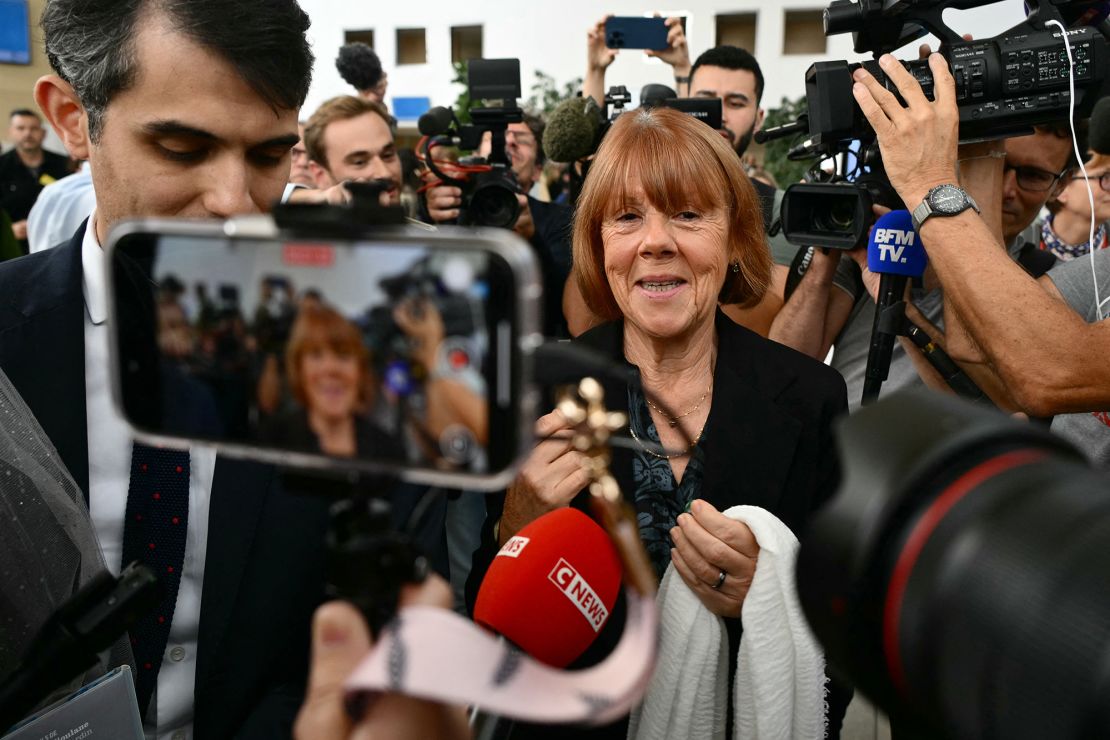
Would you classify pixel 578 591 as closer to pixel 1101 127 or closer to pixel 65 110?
pixel 65 110

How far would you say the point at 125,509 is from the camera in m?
1.09

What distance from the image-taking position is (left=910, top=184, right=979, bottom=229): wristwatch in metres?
1.59

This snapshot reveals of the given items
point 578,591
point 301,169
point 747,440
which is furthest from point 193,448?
point 301,169

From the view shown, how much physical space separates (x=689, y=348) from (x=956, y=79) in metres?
0.74

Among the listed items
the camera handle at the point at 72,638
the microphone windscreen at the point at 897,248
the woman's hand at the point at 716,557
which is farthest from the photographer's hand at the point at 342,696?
the microphone windscreen at the point at 897,248

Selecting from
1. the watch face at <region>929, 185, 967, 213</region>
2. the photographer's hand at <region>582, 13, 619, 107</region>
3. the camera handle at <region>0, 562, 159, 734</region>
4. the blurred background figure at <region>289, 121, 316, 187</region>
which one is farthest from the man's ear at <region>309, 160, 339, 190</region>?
the camera handle at <region>0, 562, 159, 734</region>

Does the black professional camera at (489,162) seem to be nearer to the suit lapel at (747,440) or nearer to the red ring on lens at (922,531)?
the suit lapel at (747,440)

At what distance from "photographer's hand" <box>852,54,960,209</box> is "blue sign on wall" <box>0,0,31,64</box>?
16.3 meters

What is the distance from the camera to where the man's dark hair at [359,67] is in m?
4.55

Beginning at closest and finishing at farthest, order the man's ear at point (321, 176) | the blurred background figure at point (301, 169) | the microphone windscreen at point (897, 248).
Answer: the microphone windscreen at point (897, 248), the man's ear at point (321, 176), the blurred background figure at point (301, 169)

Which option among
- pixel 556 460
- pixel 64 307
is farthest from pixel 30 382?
pixel 556 460

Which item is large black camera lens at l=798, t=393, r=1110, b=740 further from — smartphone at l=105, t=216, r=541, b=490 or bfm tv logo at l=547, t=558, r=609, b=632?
bfm tv logo at l=547, t=558, r=609, b=632

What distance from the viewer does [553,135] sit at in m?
2.67

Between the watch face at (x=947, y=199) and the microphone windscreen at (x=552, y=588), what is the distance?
91 cm
